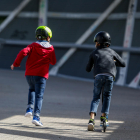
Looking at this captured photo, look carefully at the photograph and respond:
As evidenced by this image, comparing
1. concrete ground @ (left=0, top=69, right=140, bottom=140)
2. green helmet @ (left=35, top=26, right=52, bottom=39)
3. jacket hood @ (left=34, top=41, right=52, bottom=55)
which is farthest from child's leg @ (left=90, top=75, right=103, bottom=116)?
green helmet @ (left=35, top=26, right=52, bottom=39)

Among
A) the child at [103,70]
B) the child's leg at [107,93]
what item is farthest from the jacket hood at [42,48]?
the child's leg at [107,93]

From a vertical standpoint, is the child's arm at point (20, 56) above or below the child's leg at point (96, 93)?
above

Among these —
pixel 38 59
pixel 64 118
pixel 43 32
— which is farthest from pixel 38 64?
pixel 64 118

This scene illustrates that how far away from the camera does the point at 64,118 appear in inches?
222

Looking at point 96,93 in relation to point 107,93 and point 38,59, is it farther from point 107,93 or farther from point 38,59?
point 38,59

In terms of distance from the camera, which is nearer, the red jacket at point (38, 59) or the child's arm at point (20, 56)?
the child's arm at point (20, 56)

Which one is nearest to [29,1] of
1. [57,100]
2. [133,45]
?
[133,45]

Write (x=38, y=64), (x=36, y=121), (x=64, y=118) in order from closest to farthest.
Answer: (x=36, y=121) < (x=38, y=64) < (x=64, y=118)

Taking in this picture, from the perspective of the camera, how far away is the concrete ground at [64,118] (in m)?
4.41

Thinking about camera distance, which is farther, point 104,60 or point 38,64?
point 38,64

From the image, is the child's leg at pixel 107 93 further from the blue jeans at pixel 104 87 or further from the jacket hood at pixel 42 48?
the jacket hood at pixel 42 48

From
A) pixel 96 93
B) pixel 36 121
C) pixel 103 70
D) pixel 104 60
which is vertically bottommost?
pixel 36 121

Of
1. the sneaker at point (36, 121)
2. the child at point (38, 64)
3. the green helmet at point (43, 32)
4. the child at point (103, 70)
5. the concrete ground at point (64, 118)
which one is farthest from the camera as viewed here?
the green helmet at point (43, 32)

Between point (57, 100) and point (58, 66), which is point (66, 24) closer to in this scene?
point (58, 66)
